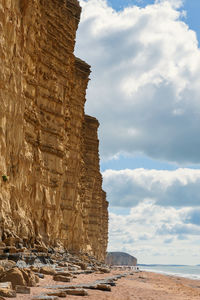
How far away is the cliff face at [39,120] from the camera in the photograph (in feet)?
61.6

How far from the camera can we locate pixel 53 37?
30672 millimetres

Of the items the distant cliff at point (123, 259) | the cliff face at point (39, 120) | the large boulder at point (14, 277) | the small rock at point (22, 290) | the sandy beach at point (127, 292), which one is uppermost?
the cliff face at point (39, 120)

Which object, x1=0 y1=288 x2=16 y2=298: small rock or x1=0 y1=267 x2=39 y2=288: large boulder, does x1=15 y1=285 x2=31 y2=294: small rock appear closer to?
x1=0 y1=267 x2=39 y2=288: large boulder

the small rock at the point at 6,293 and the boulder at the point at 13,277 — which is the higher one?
the boulder at the point at 13,277

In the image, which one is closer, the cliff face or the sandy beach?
the sandy beach

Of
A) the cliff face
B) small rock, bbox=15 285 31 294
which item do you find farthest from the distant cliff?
small rock, bbox=15 285 31 294

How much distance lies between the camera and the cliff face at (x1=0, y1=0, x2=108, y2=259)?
18766 millimetres

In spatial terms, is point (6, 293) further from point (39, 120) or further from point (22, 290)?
point (39, 120)

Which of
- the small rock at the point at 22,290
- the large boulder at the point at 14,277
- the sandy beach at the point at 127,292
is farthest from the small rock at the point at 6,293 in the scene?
the large boulder at the point at 14,277

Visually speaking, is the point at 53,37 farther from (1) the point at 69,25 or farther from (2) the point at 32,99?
(2) the point at 32,99

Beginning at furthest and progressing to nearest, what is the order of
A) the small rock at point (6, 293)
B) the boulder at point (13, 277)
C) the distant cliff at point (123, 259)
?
the distant cliff at point (123, 259) → the boulder at point (13, 277) → the small rock at point (6, 293)

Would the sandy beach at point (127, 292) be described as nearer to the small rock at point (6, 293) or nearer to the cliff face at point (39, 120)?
the small rock at point (6, 293)

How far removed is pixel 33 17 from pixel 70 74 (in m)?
11.5

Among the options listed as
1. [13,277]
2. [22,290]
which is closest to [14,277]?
[13,277]
